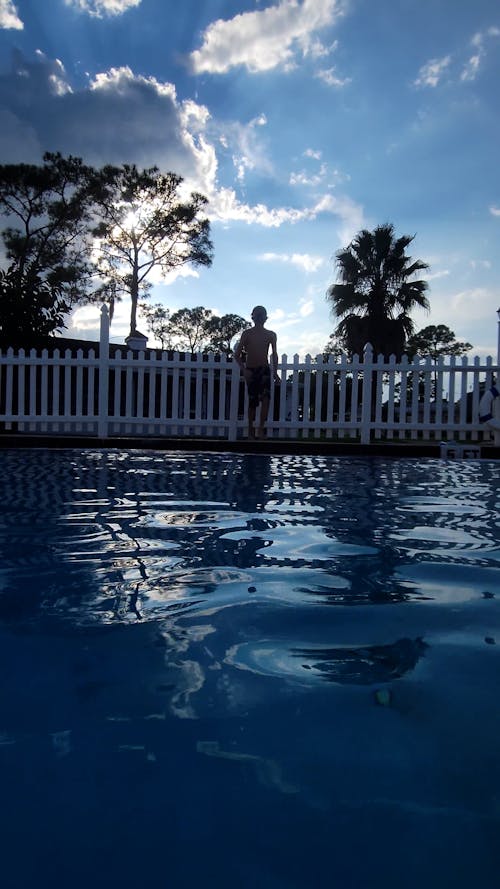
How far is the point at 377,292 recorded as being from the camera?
24578 millimetres

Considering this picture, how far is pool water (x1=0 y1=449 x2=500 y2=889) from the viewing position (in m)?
0.91

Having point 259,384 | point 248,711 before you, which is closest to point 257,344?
point 259,384

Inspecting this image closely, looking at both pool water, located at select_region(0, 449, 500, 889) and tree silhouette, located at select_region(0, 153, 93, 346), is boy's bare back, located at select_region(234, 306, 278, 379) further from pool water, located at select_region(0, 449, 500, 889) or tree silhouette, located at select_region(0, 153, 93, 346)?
tree silhouette, located at select_region(0, 153, 93, 346)

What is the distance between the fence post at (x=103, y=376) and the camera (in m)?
9.93

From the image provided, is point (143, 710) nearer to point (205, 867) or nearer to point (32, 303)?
point (205, 867)

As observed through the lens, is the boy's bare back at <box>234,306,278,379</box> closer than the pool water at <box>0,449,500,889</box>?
No

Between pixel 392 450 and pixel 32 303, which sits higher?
pixel 32 303

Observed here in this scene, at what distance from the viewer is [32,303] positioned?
1287 cm

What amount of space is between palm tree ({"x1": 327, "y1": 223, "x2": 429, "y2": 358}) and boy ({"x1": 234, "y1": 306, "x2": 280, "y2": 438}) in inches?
621

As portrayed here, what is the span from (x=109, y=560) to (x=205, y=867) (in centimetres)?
173

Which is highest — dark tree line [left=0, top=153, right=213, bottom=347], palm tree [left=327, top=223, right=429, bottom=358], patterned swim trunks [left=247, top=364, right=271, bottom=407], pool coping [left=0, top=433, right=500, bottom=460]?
dark tree line [left=0, top=153, right=213, bottom=347]

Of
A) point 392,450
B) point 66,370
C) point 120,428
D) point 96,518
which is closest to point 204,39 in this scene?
point 66,370

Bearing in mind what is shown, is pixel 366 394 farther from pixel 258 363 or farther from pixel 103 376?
pixel 103 376

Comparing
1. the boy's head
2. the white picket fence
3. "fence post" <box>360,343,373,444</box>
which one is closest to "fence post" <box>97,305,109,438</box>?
the white picket fence
